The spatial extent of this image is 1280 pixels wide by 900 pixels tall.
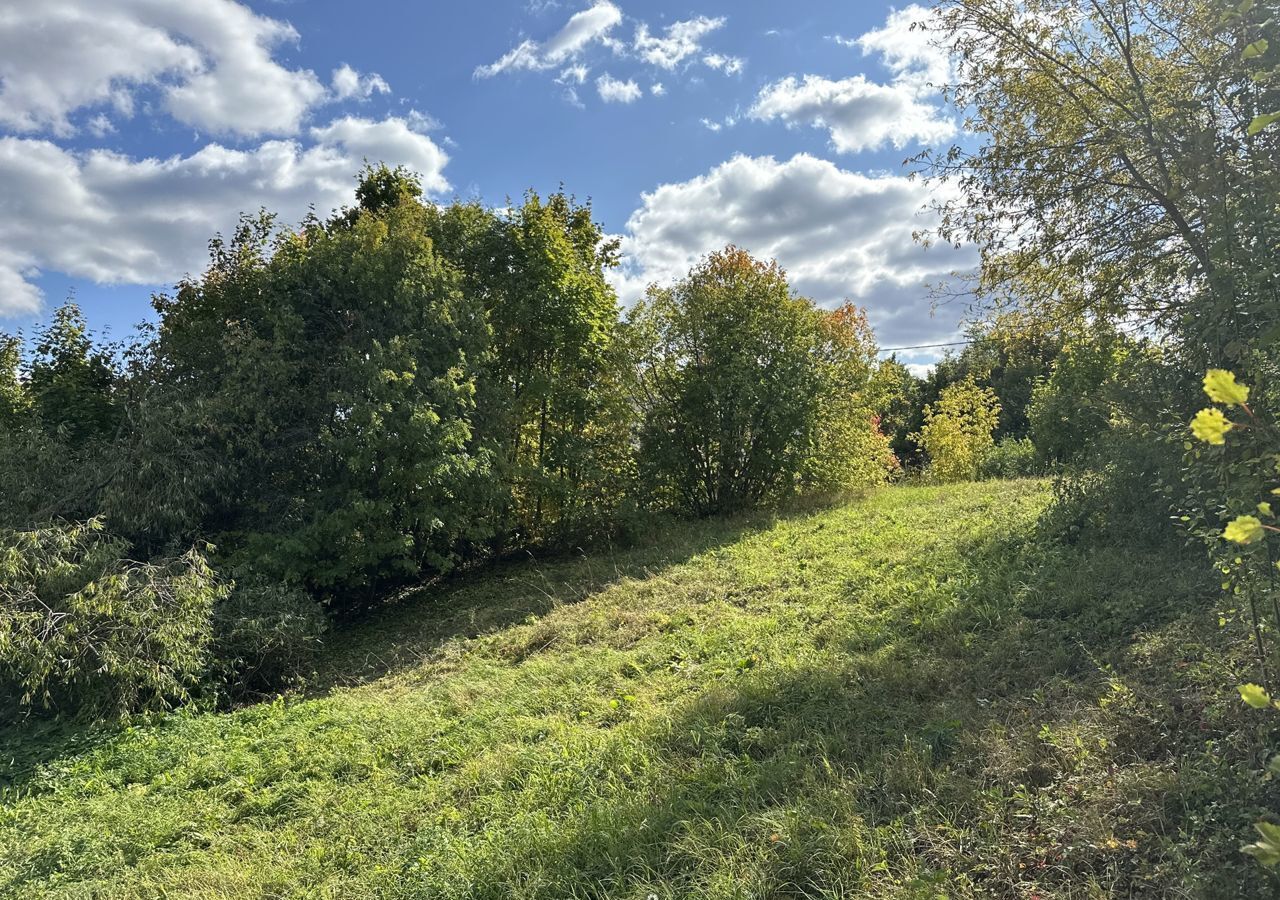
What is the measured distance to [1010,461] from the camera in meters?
16.2

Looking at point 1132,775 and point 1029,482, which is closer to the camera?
point 1132,775


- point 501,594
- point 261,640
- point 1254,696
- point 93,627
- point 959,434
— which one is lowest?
point 501,594

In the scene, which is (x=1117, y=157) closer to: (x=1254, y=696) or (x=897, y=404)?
(x=1254, y=696)

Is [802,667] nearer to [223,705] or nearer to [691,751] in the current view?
[691,751]

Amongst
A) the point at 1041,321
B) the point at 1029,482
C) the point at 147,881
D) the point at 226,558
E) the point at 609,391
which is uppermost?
the point at 609,391

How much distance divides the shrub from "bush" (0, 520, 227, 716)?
15132 millimetres

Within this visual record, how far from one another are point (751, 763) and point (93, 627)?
5760 mm

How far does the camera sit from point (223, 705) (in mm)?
6789

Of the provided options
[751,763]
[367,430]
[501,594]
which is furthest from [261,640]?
[751,763]

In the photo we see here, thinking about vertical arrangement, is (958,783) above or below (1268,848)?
below

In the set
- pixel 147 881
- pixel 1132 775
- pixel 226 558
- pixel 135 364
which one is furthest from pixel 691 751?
pixel 135 364

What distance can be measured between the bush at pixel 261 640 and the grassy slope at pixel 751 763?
24.7 inches

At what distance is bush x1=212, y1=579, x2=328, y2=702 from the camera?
6.93 metres

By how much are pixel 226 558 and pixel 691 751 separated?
6915 millimetres
